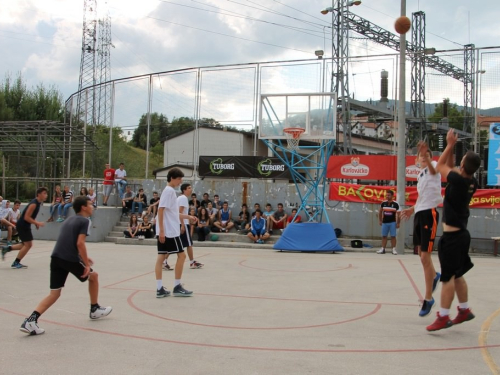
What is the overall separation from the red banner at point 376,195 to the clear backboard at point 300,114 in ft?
8.60

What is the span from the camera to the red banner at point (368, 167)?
722 inches

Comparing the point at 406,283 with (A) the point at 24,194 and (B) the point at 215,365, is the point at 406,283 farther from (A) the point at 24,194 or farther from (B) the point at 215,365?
(A) the point at 24,194

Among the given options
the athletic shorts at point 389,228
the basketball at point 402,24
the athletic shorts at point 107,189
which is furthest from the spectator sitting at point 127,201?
the basketball at point 402,24

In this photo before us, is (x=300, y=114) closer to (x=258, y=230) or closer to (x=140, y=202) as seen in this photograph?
(x=258, y=230)

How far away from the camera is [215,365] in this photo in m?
4.80

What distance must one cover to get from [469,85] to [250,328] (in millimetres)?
15717

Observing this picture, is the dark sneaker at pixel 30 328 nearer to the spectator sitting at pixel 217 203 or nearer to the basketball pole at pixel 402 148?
the basketball pole at pixel 402 148

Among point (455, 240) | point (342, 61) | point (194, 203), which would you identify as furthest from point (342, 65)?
point (455, 240)

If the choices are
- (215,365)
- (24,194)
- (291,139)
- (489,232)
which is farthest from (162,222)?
(24,194)

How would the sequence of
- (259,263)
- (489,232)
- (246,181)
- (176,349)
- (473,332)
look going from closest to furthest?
(176,349) < (473,332) < (259,263) < (489,232) < (246,181)

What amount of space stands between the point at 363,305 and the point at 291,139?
416 inches

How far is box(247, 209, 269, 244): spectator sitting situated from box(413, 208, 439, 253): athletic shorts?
455 inches

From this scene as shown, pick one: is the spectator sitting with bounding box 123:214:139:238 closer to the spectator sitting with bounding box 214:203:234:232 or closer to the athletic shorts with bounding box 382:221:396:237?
the spectator sitting with bounding box 214:203:234:232

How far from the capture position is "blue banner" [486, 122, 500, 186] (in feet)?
55.6
